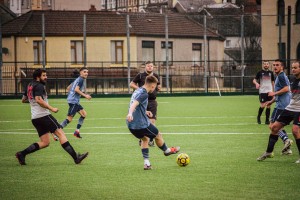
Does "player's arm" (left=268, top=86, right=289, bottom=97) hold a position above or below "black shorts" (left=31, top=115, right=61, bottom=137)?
above

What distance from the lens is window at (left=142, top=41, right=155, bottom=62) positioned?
58.4 meters

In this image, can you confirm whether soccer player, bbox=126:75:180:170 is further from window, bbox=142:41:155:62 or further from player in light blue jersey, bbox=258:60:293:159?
window, bbox=142:41:155:62

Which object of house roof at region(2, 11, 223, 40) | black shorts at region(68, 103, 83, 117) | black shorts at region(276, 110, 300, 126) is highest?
Result: house roof at region(2, 11, 223, 40)

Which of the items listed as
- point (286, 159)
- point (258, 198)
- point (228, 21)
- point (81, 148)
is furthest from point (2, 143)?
point (228, 21)

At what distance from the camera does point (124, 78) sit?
155 feet

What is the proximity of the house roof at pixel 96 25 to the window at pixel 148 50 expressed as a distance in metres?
0.79

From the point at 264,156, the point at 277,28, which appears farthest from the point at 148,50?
the point at 264,156

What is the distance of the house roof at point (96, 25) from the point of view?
5694 cm

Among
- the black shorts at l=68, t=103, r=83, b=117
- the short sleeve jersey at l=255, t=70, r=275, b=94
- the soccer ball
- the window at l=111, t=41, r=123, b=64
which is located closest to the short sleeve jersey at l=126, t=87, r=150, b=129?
the soccer ball

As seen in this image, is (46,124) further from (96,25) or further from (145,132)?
(96,25)

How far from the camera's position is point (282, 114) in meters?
13.5

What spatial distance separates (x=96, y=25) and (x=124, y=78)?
12.4 metres

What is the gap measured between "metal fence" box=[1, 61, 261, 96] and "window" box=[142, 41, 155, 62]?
4455 mm

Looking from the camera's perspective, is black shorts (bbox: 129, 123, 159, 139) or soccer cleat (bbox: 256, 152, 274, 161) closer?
black shorts (bbox: 129, 123, 159, 139)
